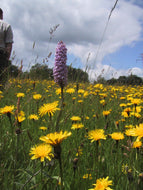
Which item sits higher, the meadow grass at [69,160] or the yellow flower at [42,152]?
the yellow flower at [42,152]

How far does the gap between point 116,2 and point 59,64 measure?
2.78 feet

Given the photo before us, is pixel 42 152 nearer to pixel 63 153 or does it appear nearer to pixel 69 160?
pixel 69 160

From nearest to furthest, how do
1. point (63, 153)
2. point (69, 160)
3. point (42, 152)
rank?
point (42, 152)
point (69, 160)
point (63, 153)

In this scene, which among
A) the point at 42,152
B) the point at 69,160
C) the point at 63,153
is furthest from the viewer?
the point at 63,153

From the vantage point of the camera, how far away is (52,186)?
100 centimetres

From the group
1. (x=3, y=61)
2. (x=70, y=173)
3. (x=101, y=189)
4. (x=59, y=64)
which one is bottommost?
(x=70, y=173)

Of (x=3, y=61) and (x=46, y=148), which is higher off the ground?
(x=3, y=61)

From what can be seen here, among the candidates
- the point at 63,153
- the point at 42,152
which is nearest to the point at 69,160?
the point at 63,153

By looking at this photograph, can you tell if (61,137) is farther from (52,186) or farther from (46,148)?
(52,186)

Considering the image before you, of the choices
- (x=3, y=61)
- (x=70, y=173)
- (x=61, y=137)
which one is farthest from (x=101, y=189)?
(x=3, y=61)

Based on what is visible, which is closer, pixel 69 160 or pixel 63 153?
pixel 69 160

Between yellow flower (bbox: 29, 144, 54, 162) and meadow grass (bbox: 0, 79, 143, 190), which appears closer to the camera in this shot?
yellow flower (bbox: 29, 144, 54, 162)

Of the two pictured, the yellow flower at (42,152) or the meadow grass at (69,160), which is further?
the meadow grass at (69,160)

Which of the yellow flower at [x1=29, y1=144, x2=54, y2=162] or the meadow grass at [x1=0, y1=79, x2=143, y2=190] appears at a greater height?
the yellow flower at [x1=29, y1=144, x2=54, y2=162]
